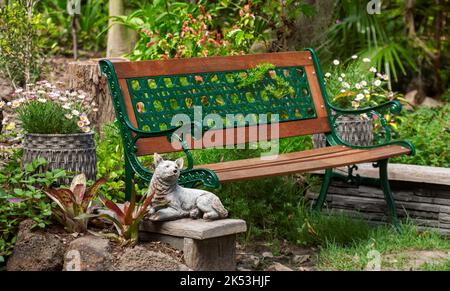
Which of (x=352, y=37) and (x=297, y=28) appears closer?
(x=297, y=28)

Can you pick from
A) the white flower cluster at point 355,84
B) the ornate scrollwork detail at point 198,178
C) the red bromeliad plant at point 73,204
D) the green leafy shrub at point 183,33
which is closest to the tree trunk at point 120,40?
the green leafy shrub at point 183,33

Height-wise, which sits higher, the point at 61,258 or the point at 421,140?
the point at 421,140

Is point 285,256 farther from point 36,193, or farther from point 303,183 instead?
point 36,193

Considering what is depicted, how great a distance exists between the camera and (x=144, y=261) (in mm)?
4160

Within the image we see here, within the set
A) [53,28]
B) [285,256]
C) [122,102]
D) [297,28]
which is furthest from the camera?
[53,28]

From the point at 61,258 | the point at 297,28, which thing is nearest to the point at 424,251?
the point at 61,258

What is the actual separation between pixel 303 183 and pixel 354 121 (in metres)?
0.59

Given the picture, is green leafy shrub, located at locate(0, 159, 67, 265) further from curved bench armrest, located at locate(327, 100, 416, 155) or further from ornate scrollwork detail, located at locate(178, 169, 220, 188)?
curved bench armrest, located at locate(327, 100, 416, 155)

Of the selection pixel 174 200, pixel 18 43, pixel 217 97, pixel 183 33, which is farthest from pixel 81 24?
pixel 174 200

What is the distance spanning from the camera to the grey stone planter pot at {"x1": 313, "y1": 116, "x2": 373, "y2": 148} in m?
6.20

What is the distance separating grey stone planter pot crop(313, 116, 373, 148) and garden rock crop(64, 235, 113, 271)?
8.14 feet

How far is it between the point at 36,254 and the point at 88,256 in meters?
0.30

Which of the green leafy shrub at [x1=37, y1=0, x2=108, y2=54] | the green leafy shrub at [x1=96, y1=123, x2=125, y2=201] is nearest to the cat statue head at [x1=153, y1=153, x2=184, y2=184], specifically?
the green leafy shrub at [x1=96, y1=123, x2=125, y2=201]

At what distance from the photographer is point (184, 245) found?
13.9 ft
